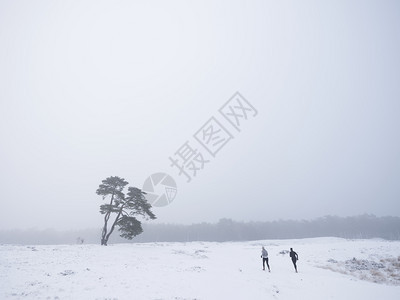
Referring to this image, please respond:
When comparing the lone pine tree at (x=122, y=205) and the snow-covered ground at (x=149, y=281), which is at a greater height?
the lone pine tree at (x=122, y=205)

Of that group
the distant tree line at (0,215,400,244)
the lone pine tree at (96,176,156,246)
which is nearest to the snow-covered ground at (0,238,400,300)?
the lone pine tree at (96,176,156,246)

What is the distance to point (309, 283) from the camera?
1695 cm

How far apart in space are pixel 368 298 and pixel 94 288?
17.1m

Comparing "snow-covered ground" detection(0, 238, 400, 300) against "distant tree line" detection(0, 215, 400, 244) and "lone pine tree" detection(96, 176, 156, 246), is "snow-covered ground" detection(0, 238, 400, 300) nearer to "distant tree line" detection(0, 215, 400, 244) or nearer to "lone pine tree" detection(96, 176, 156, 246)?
"lone pine tree" detection(96, 176, 156, 246)

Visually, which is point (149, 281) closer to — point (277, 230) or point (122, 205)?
point (122, 205)

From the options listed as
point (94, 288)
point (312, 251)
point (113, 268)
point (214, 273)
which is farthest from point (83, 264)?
point (312, 251)

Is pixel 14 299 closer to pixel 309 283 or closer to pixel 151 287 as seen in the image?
pixel 151 287

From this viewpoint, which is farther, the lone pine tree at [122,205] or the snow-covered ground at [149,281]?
the lone pine tree at [122,205]

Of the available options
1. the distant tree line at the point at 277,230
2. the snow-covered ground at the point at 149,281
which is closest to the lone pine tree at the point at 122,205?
the snow-covered ground at the point at 149,281

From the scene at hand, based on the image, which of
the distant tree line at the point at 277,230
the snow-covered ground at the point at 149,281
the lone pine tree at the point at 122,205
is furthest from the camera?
the distant tree line at the point at 277,230

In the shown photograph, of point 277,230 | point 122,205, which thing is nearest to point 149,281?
point 122,205

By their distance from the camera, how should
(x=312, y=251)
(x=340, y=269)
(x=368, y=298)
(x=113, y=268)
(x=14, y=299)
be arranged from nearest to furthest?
(x=14, y=299)
(x=368, y=298)
(x=113, y=268)
(x=340, y=269)
(x=312, y=251)

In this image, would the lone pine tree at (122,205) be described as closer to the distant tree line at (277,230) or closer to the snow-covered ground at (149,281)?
the snow-covered ground at (149,281)

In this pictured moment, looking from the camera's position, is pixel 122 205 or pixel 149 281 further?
pixel 122 205
